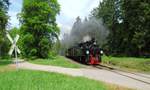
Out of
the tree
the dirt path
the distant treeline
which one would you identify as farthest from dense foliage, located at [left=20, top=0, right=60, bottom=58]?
the dirt path

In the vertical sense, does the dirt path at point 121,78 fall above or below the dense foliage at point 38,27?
below

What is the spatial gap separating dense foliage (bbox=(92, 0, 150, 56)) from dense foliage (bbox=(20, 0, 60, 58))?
1325 cm

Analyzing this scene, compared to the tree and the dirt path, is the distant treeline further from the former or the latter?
the dirt path

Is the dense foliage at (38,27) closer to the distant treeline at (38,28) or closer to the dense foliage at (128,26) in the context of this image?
the distant treeline at (38,28)

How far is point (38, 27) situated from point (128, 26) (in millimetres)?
17198

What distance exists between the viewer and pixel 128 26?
67.3 metres

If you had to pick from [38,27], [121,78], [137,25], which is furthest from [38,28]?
[121,78]

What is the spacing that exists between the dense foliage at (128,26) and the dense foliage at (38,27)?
1325cm

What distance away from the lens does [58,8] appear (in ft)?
212

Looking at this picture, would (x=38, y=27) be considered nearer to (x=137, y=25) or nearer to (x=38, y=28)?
(x=38, y=28)

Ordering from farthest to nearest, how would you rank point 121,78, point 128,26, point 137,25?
1. point 128,26
2. point 137,25
3. point 121,78

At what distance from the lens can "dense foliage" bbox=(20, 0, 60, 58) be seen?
61.9 meters

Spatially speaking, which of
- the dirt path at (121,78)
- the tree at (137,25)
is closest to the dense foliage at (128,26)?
the tree at (137,25)

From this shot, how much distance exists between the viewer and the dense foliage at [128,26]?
194ft
